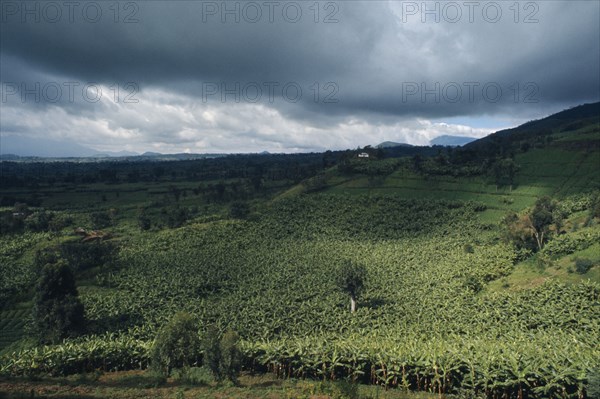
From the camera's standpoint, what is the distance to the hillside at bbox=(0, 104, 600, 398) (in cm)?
3494

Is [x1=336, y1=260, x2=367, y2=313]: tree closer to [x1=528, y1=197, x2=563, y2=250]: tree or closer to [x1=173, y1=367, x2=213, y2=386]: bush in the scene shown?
[x1=173, y1=367, x2=213, y2=386]: bush

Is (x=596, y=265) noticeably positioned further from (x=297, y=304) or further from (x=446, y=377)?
(x=297, y=304)

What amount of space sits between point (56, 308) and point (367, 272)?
187 feet

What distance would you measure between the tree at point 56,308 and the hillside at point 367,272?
323 centimetres

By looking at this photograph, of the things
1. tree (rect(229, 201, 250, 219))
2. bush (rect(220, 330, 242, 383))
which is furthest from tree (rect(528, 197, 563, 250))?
tree (rect(229, 201, 250, 219))

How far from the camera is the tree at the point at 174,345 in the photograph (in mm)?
33844

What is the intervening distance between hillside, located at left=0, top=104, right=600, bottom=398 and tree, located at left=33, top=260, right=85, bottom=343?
3233 millimetres

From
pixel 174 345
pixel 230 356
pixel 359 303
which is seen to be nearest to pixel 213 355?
pixel 230 356

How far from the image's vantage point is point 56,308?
53125 millimetres

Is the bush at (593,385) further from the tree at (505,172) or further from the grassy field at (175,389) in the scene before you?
the tree at (505,172)

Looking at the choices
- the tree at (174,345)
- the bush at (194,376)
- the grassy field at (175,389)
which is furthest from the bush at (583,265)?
the tree at (174,345)

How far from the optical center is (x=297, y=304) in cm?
6538

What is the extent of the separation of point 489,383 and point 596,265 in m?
41.4

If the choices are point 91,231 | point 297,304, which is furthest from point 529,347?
point 91,231
